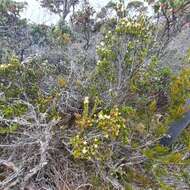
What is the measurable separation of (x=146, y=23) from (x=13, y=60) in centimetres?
141

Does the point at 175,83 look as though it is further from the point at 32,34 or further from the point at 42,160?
the point at 32,34

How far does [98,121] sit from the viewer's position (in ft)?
11.6

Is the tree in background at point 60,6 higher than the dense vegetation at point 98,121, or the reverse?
the tree in background at point 60,6

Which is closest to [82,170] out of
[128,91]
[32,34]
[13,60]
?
[128,91]

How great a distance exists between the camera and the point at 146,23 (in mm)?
4273

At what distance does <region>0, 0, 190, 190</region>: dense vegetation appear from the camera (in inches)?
141

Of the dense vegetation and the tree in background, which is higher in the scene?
the tree in background

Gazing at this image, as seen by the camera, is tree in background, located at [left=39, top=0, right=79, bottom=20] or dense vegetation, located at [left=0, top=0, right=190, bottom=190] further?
tree in background, located at [left=39, top=0, right=79, bottom=20]

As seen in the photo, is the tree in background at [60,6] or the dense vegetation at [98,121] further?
the tree in background at [60,6]

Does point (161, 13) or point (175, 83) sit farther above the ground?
point (161, 13)

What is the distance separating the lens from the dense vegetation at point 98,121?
11.7 feet

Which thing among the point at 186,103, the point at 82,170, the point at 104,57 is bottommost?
the point at 82,170

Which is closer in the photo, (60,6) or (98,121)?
(98,121)

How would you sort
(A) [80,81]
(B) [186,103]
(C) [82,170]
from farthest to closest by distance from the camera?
(A) [80,81], (B) [186,103], (C) [82,170]
